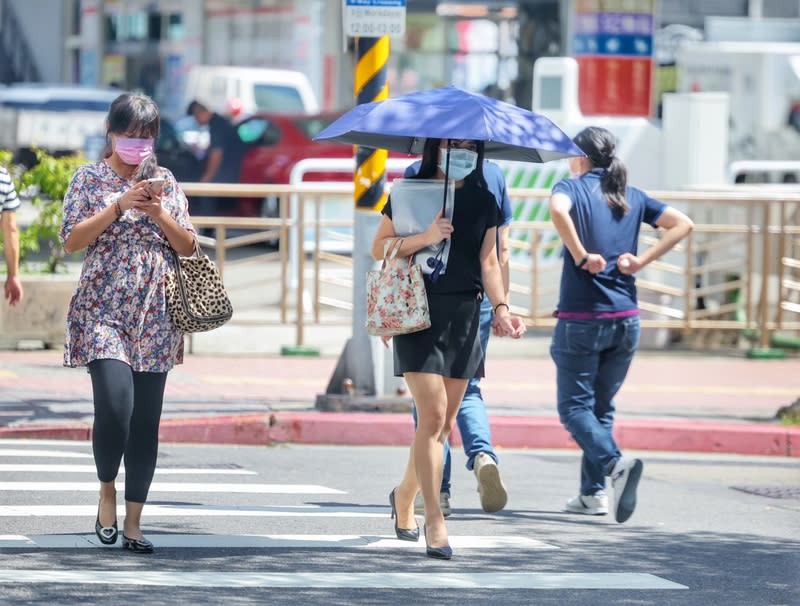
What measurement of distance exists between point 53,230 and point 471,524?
6510mm

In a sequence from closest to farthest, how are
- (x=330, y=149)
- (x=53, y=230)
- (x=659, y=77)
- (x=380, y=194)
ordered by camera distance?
(x=380, y=194) → (x=53, y=230) → (x=330, y=149) → (x=659, y=77)

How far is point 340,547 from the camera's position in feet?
24.0

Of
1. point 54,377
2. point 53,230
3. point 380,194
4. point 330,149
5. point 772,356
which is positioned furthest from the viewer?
point 330,149

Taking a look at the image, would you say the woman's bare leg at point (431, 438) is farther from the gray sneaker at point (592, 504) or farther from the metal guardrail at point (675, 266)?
the metal guardrail at point (675, 266)

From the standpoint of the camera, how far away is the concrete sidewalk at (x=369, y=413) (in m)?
10.8

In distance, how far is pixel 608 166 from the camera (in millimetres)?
8477

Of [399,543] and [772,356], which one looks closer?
[399,543]

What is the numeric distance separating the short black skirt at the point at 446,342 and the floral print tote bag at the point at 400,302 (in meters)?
0.07

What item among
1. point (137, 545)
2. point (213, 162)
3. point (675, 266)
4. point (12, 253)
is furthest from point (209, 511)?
point (213, 162)

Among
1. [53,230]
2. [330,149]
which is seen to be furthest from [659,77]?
[53,230]

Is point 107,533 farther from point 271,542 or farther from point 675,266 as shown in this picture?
point 675,266

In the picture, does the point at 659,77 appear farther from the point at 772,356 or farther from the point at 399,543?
the point at 399,543

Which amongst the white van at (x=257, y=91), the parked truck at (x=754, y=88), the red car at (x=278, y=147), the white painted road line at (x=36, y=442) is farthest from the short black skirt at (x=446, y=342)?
the white van at (x=257, y=91)

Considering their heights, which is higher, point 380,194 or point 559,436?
point 380,194
